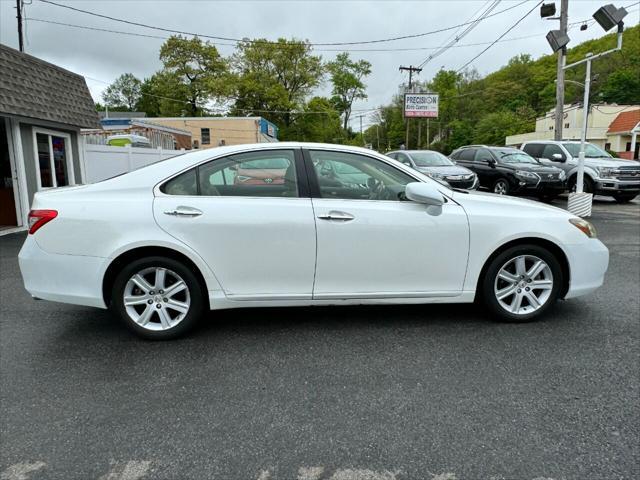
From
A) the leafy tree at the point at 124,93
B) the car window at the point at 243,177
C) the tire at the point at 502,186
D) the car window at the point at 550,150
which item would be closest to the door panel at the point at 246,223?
the car window at the point at 243,177

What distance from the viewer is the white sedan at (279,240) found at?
3.42 metres

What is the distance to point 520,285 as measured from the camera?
384 cm

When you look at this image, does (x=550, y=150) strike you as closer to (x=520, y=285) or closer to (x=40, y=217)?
(x=520, y=285)

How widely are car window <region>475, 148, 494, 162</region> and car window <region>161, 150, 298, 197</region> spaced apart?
37.2ft

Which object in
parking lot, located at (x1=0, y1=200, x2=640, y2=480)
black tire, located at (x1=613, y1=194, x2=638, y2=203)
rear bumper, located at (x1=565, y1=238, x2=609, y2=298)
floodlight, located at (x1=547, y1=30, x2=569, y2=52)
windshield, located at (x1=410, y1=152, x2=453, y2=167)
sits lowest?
parking lot, located at (x1=0, y1=200, x2=640, y2=480)

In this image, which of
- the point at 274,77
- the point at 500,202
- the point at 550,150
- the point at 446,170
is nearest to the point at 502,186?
the point at 446,170

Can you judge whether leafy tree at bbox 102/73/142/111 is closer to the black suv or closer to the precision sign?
the precision sign

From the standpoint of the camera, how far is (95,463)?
2186 millimetres

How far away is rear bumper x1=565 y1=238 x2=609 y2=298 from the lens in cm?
382

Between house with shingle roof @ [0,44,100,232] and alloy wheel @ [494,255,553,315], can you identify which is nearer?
alloy wheel @ [494,255,553,315]

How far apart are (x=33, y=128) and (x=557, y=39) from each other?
15.4m

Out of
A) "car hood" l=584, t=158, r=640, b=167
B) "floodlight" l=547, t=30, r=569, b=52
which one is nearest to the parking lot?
"car hood" l=584, t=158, r=640, b=167

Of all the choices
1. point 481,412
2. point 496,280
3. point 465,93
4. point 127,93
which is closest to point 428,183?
point 496,280

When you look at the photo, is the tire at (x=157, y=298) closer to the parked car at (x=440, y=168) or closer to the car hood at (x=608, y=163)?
the parked car at (x=440, y=168)
